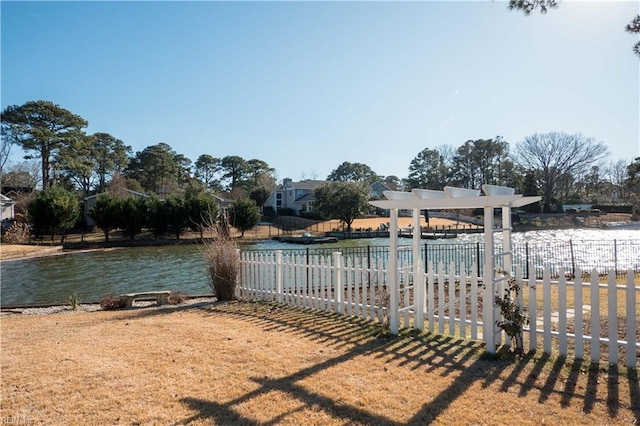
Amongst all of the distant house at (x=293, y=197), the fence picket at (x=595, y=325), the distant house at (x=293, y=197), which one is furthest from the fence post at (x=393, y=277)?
the distant house at (x=293, y=197)

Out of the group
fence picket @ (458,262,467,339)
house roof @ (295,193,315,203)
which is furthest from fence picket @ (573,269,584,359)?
house roof @ (295,193,315,203)

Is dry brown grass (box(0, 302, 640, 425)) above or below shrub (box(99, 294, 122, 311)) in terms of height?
above

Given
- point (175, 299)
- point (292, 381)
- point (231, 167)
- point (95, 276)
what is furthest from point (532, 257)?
point (231, 167)

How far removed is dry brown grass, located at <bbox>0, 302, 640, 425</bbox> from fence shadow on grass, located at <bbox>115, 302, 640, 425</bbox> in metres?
0.01

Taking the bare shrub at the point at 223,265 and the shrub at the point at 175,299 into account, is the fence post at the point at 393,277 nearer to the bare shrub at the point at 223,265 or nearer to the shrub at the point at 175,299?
the bare shrub at the point at 223,265

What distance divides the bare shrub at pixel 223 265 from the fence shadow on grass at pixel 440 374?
2.65 m

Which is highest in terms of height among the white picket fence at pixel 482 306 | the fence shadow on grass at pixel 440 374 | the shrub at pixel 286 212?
the shrub at pixel 286 212

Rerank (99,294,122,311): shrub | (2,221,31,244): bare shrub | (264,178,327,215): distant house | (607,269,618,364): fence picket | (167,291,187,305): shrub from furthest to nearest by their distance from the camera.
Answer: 1. (264,178,327,215): distant house
2. (2,221,31,244): bare shrub
3. (167,291,187,305): shrub
4. (99,294,122,311): shrub
5. (607,269,618,364): fence picket

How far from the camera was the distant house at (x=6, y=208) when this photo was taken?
3183cm

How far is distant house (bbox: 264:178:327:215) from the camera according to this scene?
5416 cm

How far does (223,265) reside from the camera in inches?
315

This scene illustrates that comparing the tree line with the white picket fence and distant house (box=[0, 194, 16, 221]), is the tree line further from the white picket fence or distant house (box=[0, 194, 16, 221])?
the white picket fence

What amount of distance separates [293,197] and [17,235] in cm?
3239

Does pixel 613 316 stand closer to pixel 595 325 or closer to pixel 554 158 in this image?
pixel 595 325
